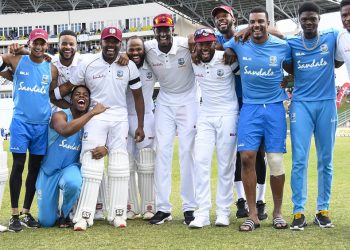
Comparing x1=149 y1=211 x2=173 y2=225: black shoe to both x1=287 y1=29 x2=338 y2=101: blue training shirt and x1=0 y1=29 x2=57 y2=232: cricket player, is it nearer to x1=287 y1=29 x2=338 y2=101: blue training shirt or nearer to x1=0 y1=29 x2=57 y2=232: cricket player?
x1=0 y1=29 x2=57 y2=232: cricket player

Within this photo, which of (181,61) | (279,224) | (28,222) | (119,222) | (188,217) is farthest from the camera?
(181,61)

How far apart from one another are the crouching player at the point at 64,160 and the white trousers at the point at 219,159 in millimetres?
1109

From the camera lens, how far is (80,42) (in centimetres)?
6241

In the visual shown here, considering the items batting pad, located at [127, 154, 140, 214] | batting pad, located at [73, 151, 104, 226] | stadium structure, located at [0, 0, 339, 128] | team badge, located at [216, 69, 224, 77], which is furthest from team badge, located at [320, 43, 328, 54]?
stadium structure, located at [0, 0, 339, 128]

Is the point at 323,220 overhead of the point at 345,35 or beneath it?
beneath

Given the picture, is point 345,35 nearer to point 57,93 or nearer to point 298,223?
point 298,223

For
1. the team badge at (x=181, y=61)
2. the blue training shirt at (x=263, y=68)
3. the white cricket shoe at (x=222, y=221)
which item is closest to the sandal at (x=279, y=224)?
the white cricket shoe at (x=222, y=221)

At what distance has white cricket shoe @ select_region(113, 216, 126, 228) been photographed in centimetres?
576

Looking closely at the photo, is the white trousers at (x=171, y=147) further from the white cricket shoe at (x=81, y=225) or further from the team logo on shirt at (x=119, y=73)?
the white cricket shoe at (x=81, y=225)

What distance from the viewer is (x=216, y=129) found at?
230 inches

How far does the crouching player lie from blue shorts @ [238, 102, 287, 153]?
1.59 meters

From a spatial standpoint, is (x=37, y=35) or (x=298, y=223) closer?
(x=298, y=223)

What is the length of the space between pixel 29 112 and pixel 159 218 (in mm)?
1912

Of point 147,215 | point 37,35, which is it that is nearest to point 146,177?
point 147,215
